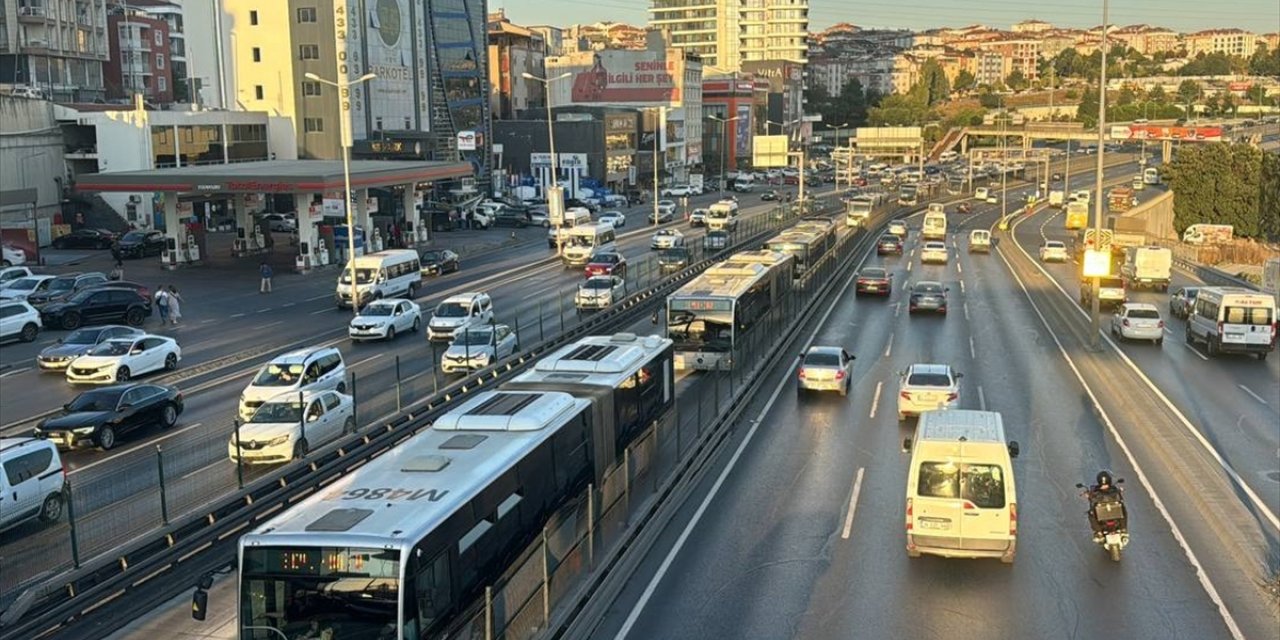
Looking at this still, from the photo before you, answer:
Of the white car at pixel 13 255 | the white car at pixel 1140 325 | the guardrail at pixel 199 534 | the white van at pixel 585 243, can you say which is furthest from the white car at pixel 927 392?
the white car at pixel 13 255

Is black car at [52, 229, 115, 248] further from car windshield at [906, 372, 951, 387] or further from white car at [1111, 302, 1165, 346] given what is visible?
car windshield at [906, 372, 951, 387]

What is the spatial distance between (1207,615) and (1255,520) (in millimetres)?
5219

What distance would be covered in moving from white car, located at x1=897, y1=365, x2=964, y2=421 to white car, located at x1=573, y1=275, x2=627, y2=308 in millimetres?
17991

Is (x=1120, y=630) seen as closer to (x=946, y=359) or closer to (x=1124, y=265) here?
(x=946, y=359)

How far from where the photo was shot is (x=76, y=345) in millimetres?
34531

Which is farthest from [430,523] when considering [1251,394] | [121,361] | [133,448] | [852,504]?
[1251,394]

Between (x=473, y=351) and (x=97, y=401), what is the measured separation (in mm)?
9830

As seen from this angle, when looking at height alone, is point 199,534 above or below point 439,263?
below

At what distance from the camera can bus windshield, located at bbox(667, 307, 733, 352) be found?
30.6 m

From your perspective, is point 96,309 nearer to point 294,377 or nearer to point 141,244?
point 294,377

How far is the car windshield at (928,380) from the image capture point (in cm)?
2612

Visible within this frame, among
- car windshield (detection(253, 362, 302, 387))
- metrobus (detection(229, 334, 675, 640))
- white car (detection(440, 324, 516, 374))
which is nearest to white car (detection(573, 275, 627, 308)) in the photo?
white car (detection(440, 324, 516, 374))

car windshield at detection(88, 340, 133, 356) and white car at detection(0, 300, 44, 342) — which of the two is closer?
car windshield at detection(88, 340, 133, 356)

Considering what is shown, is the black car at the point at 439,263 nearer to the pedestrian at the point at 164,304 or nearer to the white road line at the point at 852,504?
the pedestrian at the point at 164,304
